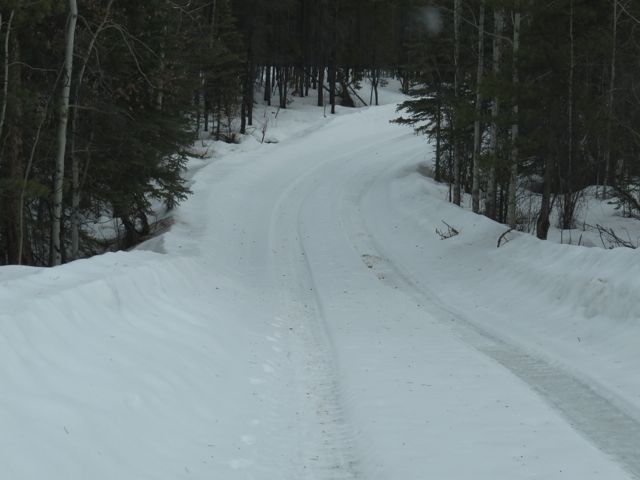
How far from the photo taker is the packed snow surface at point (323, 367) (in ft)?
15.5

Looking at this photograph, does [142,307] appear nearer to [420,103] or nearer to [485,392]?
[485,392]

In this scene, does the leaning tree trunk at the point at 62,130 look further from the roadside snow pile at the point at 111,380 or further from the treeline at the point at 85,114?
the roadside snow pile at the point at 111,380

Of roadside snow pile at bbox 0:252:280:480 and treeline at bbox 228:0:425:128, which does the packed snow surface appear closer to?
roadside snow pile at bbox 0:252:280:480

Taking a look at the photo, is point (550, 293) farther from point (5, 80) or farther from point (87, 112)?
point (87, 112)

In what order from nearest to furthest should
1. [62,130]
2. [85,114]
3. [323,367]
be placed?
[323,367] < [62,130] < [85,114]

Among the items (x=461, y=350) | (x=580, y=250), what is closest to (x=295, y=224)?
(x=580, y=250)

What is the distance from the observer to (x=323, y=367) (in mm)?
8039

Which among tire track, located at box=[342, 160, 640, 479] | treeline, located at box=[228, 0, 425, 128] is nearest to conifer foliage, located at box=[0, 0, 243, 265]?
tire track, located at box=[342, 160, 640, 479]

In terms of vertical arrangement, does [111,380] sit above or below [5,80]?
below

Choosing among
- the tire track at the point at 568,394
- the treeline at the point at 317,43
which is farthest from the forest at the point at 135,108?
the treeline at the point at 317,43

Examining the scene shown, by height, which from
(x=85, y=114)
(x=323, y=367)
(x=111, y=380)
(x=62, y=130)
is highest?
(x=85, y=114)

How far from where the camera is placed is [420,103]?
2833 centimetres

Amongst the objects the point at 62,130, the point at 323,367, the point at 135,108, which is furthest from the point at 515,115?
the point at 62,130

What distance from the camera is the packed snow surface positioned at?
4734 mm
